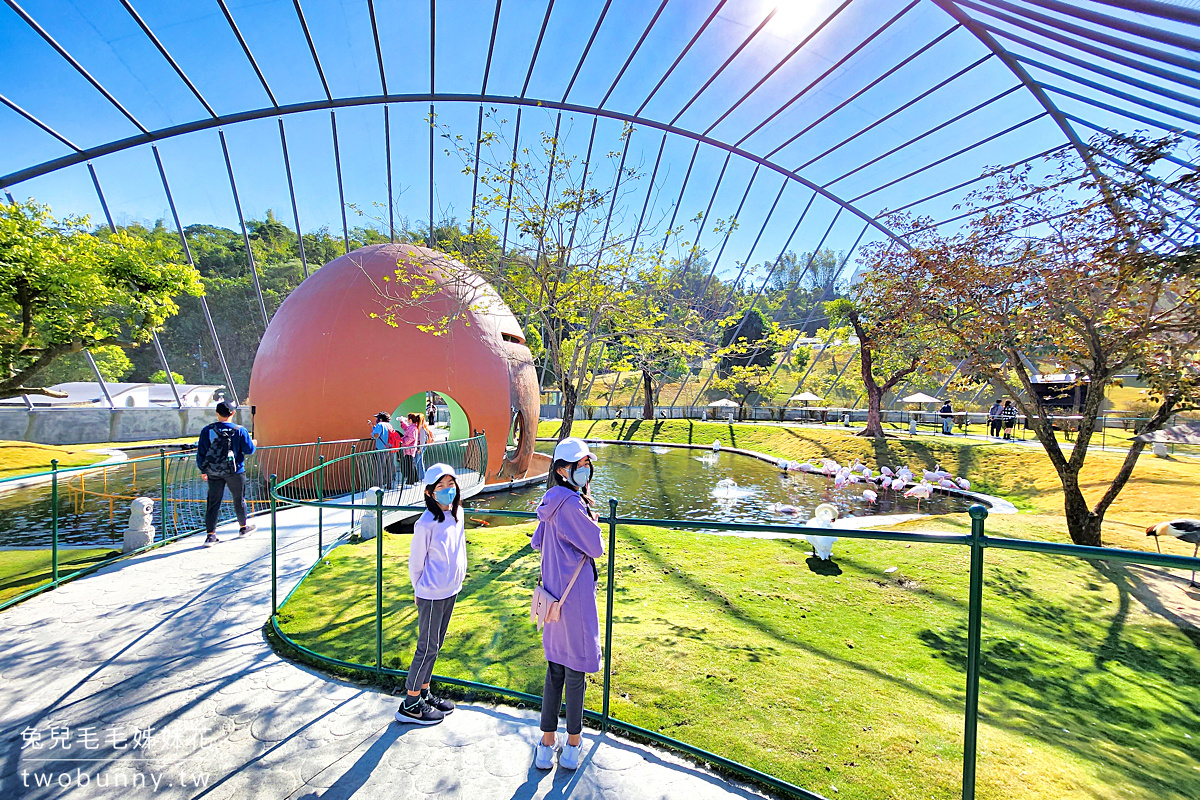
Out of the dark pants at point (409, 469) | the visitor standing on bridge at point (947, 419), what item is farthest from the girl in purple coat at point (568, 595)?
the visitor standing on bridge at point (947, 419)

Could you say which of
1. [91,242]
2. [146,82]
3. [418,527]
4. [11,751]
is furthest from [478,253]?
[146,82]

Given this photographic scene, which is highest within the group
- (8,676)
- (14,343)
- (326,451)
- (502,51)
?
(502,51)

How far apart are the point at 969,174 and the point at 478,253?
21.6 m

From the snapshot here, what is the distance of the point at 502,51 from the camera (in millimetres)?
17047

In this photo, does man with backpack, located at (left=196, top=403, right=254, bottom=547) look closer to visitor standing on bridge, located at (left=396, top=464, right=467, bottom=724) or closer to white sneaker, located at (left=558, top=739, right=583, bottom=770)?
visitor standing on bridge, located at (left=396, top=464, right=467, bottom=724)

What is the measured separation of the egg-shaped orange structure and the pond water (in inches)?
101

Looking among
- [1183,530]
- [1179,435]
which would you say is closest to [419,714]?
[1183,530]

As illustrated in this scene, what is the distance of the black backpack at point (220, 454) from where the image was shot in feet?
22.8

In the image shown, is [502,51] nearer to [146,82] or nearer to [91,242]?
[146,82]

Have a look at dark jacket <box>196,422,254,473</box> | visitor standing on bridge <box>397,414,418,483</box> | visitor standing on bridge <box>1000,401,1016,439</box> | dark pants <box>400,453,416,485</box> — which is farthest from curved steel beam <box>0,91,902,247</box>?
dark jacket <box>196,422,254,473</box>

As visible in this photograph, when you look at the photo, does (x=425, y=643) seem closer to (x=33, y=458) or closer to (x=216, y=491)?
(x=216, y=491)

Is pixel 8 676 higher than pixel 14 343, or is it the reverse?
pixel 14 343

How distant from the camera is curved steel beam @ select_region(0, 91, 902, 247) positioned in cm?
1594

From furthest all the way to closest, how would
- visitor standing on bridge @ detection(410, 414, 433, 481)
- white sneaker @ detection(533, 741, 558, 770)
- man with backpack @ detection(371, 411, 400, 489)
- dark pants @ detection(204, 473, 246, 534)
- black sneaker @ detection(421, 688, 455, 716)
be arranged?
1. visitor standing on bridge @ detection(410, 414, 433, 481)
2. man with backpack @ detection(371, 411, 400, 489)
3. dark pants @ detection(204, 473, 246, 534)
4. black sneaker @ detection(421, 688, 455, 716)
5. white sneaker @ detection(533, 741, 558, 770)
